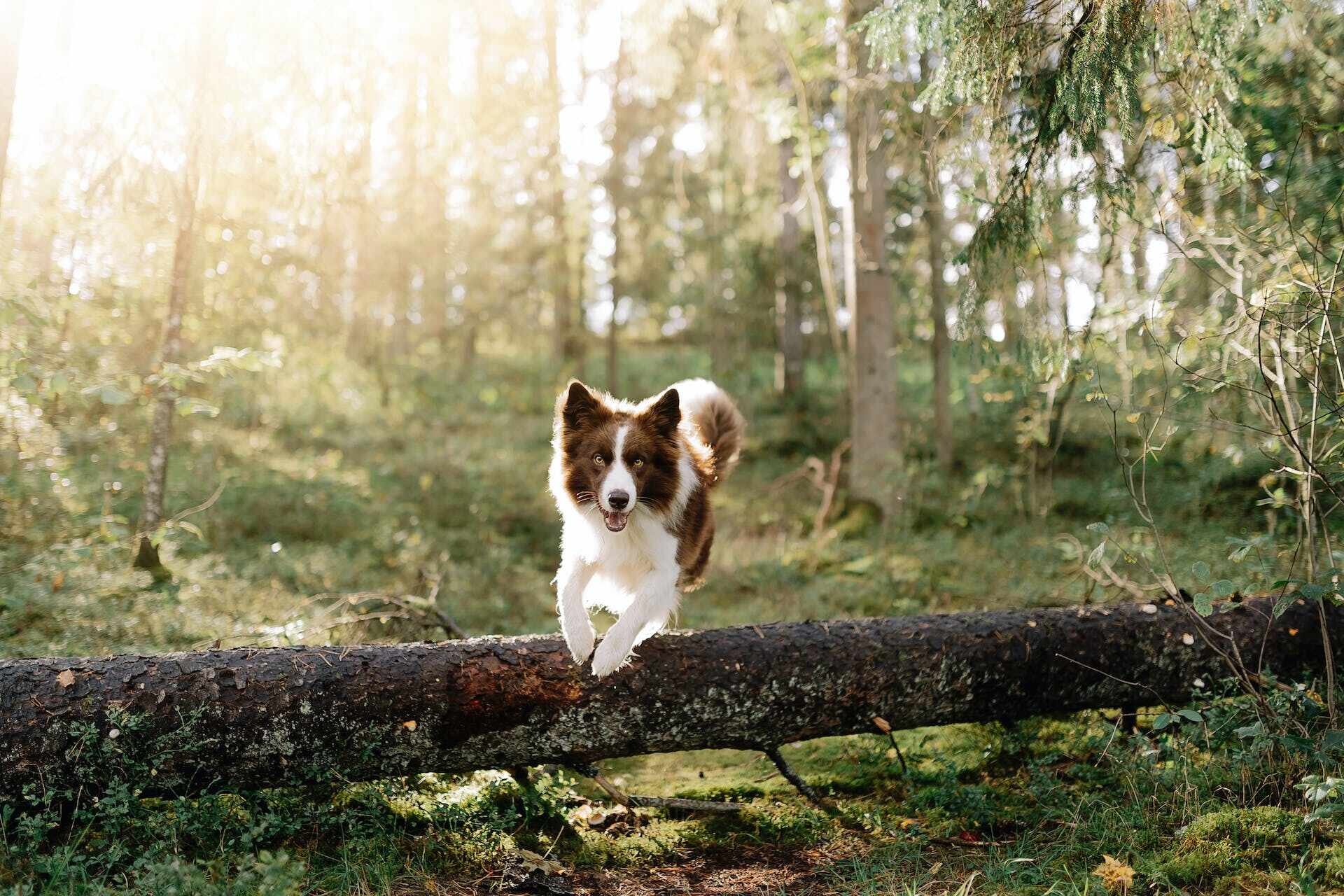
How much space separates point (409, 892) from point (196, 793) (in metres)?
1.30

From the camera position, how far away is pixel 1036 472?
1474cm

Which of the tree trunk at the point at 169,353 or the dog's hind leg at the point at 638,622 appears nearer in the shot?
the dog's hind leg at the point at 638,622

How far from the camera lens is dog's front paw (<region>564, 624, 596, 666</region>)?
16.5 ft

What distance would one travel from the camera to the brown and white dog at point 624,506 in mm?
5297

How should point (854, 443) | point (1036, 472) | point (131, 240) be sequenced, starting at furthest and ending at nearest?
point (1036, 472) < point (854, 443) < point (131, 240)

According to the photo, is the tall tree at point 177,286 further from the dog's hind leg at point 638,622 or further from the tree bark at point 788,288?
the tree bark at point 788,288

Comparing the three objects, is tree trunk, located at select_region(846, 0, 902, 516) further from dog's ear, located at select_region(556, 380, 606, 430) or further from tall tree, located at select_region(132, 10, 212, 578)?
tall tree, located at select_region(132, 10, 212, 578)

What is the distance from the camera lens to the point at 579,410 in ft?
18.6

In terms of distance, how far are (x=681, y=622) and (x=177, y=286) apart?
250 inches

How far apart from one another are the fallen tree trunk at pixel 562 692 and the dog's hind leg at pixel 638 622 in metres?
0.15

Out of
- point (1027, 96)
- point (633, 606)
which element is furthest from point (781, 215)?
point (633, 606)

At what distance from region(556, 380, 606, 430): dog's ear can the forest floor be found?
2.23 m

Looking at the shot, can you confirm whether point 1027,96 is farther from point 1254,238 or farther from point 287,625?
point 287,625

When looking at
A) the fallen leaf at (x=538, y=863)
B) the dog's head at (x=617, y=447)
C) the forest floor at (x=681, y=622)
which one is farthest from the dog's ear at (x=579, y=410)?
the fallen leaf at (x=538, y=863)
